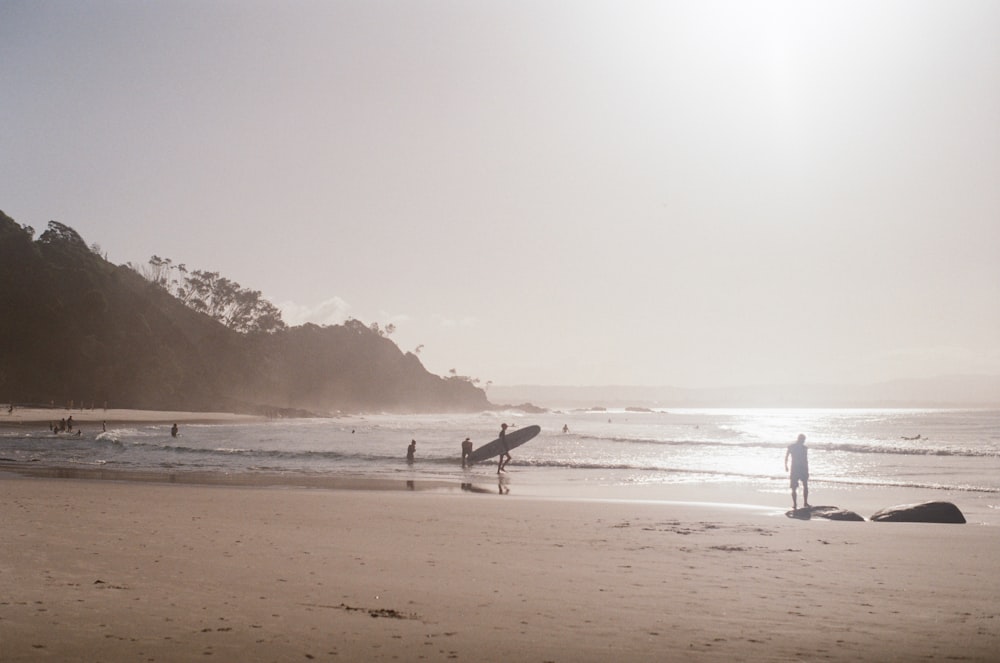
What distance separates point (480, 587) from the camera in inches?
302

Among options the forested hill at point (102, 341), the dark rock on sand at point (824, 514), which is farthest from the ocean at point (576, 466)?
the forested hill at point (102, 341)

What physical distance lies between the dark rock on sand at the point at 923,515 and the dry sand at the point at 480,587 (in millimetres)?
672

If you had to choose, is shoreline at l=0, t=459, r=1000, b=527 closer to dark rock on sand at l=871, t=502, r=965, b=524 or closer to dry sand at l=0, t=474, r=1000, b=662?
dark rock on sand at l=871, t=502, r=965, b=524

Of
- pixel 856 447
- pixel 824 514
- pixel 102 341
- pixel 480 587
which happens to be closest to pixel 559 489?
pixel 824 514

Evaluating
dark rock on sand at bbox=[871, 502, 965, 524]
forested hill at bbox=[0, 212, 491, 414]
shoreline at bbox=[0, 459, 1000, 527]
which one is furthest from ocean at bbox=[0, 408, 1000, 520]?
forested hill at bbox=[0, 212, 491, 414]

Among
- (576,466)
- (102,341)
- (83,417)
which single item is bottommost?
(576,466)

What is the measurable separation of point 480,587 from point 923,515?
10.5 meters

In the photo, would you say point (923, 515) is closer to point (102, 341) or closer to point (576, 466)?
point (576, 466)

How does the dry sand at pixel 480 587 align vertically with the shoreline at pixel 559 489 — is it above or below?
above

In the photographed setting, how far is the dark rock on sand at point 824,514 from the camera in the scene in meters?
14.3

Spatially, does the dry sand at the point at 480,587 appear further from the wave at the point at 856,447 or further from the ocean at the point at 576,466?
the wave at the point at 856,447

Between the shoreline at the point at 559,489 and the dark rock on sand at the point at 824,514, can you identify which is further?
the shoreline at the point at 559,489


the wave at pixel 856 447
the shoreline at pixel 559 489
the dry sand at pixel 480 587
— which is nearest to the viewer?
the dry sand at pixel 480 587

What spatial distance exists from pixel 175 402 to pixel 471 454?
7447 cm
